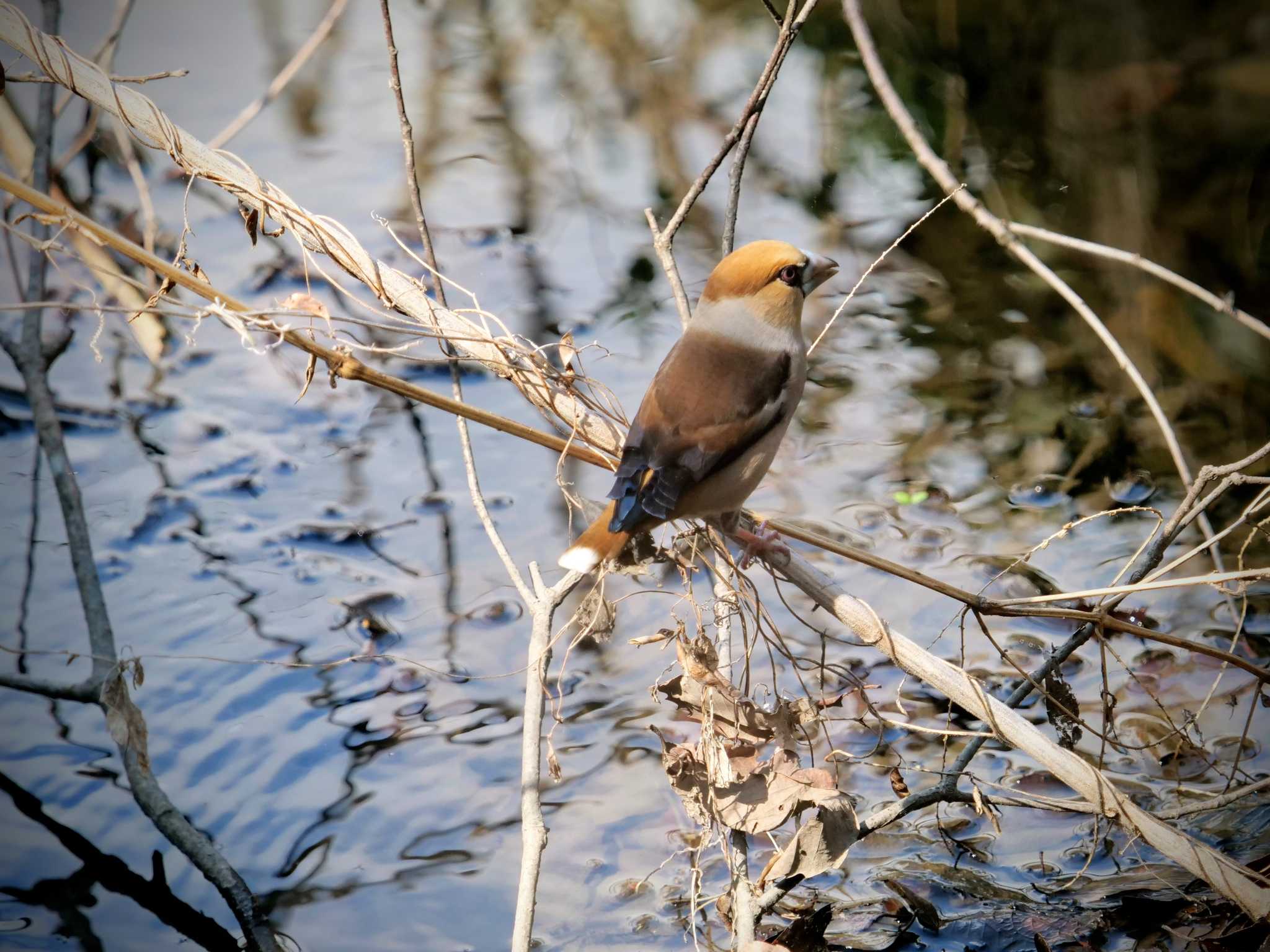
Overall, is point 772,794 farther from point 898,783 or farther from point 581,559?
point 581,559

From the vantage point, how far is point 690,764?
279 cm

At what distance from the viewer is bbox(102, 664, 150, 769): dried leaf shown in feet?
9.59

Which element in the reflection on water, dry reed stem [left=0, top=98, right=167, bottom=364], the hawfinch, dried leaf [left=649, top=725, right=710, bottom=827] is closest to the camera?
dried leaf [left=649, top=725, right=710, bottom=827]

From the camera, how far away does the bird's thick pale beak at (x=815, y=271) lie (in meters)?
3.21

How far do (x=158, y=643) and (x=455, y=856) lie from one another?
143 cm

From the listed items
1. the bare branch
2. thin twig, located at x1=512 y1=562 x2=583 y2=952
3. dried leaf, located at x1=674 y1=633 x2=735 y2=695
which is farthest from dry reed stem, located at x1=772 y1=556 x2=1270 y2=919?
the bare branch

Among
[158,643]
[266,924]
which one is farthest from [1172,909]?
[158,643]

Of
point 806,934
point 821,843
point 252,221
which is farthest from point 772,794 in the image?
point 252,221

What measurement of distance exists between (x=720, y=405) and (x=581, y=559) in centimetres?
55

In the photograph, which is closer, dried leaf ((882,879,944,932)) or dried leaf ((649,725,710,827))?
dried leaf ((649,725,710,827))

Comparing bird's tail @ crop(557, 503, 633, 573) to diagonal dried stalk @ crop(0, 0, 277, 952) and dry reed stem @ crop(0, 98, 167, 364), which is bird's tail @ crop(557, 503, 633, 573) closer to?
diagonal dried stalk @ crop(0, 0, 277, 952)

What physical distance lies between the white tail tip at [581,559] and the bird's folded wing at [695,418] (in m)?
0.08

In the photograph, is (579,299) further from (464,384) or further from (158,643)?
(158,643)

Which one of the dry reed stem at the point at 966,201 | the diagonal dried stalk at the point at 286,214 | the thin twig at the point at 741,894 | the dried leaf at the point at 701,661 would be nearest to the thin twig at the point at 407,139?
the diagonal dried stalk at the point at 286,214
